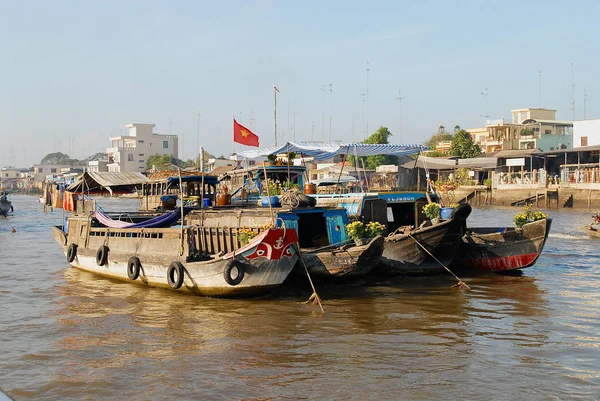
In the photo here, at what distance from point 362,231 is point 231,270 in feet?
9.54

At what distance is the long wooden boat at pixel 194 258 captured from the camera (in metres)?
10.9

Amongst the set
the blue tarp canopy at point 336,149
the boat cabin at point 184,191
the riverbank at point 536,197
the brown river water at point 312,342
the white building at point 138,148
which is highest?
the white building at point 138,148

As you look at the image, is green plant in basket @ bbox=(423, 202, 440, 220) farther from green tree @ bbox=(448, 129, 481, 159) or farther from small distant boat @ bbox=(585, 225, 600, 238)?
green tree @ bbox=(448, 129, 481, 159)

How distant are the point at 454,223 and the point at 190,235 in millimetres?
5464

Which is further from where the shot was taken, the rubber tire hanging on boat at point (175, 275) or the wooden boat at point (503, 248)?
the wooden boat at point (503, 248)

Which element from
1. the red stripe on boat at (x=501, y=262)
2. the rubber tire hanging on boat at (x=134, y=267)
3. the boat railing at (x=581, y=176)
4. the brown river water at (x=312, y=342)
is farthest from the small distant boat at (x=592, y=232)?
the rubber tire hanging on boat at (x=134, y=267)

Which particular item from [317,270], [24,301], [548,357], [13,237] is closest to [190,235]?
[317,270]

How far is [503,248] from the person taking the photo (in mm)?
14555

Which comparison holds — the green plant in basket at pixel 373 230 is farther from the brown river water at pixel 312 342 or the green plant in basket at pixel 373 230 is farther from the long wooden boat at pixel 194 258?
the long wooden boat at pixel 194 258

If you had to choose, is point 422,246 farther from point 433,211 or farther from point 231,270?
point 231,270

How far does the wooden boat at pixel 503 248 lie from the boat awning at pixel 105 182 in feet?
31.6

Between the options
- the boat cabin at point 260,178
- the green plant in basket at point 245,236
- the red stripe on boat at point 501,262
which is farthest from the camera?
the boat cabin at point 260,178

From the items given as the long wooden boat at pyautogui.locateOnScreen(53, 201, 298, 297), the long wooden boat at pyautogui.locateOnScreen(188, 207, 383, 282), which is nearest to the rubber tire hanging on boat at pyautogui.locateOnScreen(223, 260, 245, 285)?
the long wooden boat at pyautogui.locateOnScreen(53, 201, 298, 297)

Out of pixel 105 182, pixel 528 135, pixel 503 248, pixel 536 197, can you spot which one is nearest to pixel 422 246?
pixel 503 248
